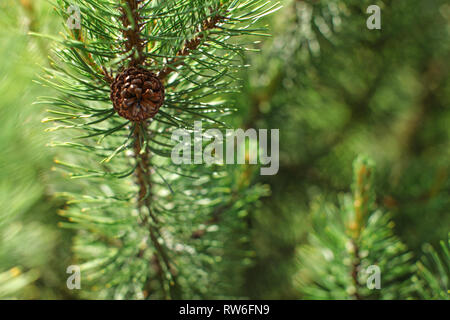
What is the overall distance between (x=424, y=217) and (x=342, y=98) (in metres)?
0.29

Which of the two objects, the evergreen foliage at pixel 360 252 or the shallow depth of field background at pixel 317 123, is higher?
the shallow depth of field background at pixel 317 123

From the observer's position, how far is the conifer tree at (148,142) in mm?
321

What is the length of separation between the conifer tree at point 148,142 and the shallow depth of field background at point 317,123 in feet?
0.24

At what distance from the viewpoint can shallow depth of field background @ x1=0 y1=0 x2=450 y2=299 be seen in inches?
22.9

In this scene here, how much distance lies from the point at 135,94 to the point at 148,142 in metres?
0.10

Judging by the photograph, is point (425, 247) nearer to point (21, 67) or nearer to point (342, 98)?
point (342, 98)

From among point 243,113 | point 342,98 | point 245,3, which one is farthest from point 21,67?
point 342,98

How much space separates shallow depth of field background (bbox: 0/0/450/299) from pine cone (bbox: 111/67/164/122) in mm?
216

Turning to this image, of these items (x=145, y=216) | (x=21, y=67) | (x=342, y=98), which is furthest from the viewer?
(x=342, y=98)

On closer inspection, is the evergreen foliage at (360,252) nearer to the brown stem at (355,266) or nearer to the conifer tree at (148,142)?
the brown stem at (355,266)

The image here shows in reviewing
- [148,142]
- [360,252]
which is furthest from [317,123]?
[148,142]

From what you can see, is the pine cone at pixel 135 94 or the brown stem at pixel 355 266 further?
the brown stem at pixel 355 266

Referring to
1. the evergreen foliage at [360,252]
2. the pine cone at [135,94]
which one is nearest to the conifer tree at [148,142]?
the pine cone at [135,94]
